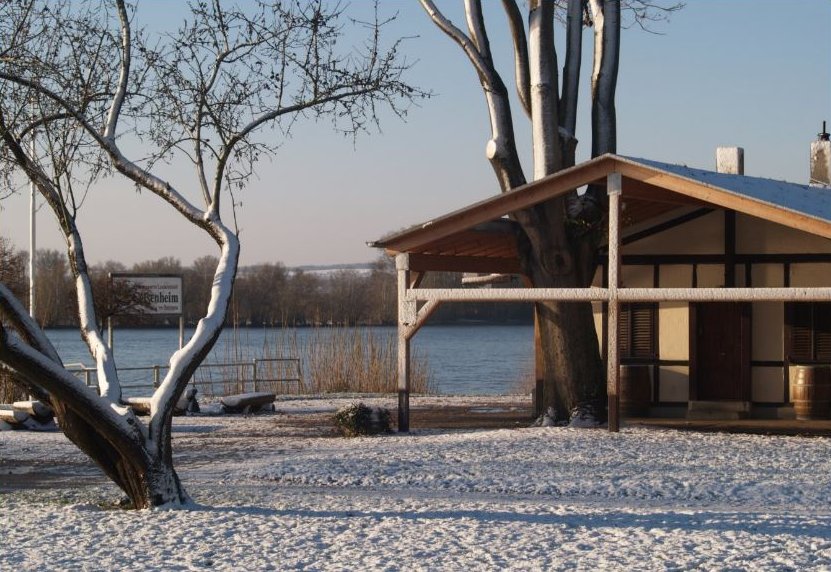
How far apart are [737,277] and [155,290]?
11.9 metres

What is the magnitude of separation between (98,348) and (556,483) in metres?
4.20

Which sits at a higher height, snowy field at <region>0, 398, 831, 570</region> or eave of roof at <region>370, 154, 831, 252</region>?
eave of roof at <region>370, 154, 831, 252</region>

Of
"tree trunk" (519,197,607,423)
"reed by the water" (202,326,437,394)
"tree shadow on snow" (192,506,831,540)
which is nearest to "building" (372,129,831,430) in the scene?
"tree trunk" (519,197,607,423)

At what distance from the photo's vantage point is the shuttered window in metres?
18.1

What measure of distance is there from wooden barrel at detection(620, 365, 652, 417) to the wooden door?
0.66 metres

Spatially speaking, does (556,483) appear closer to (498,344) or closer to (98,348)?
(98,348)

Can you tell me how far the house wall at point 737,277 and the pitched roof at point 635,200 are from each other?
24.9 inches

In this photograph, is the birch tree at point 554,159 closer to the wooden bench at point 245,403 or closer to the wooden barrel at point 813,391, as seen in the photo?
the wooden barrel at point 813,391

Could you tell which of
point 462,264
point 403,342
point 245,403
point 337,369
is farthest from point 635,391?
point 337,369

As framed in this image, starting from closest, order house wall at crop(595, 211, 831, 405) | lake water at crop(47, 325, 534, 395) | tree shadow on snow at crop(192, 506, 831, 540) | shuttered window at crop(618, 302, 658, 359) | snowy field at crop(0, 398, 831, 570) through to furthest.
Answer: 1. snowy field at crop(0, 398, 831, 570)
2. tree shadow on snow at crop(192, 506, 831, 540)
3. house wall at crop(595, 211, 831, 405)
4. shuttered window at crop(618, 302, 658, 359)
5. lake water at crop(47, 325, 534, 395)

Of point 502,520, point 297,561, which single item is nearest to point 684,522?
point 502,520

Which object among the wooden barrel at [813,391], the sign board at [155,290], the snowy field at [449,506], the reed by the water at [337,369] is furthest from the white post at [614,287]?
the sign board at [155,290]

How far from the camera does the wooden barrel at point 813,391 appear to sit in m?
16.7

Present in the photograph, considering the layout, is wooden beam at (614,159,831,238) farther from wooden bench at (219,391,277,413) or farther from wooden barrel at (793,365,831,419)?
wooden bench at (219,391,277,413)
